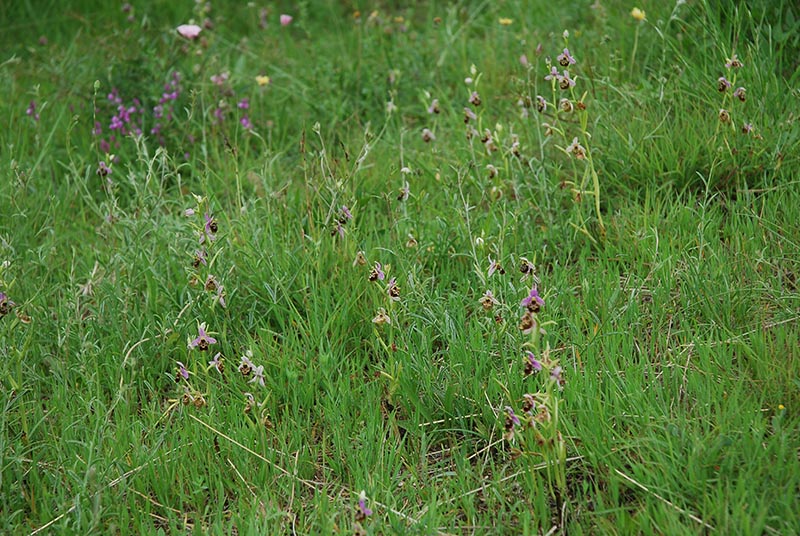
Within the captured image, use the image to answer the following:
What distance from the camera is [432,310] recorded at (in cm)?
287

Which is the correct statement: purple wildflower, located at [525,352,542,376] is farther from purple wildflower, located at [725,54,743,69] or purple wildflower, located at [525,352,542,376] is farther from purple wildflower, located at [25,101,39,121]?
purple wildflower, located at [25,101,39,121]

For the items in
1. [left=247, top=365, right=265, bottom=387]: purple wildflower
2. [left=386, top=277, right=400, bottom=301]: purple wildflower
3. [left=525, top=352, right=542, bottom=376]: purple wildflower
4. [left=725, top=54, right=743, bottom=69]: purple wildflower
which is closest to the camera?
[left=525, top=352, right=542, bottom=376]: purple wildflower

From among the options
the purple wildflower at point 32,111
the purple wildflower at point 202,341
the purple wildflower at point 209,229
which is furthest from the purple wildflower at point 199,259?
the purple wildflower at point 32,111

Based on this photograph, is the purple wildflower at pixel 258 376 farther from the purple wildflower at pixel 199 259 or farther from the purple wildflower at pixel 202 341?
the purple wildflower at pixel 199 259

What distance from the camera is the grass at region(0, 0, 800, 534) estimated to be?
2271 mm

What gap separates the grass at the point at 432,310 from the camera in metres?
2.27

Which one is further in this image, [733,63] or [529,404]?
[733,63]

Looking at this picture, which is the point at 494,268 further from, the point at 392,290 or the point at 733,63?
the point at 733,63

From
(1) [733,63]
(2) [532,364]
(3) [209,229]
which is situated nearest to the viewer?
(2) [532,364]

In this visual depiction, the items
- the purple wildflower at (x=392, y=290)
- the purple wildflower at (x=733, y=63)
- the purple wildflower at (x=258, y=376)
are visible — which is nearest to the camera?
the purple wildflower at (x=258, y=376)

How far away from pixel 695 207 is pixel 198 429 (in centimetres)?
191

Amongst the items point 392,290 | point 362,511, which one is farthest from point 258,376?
point 362,511

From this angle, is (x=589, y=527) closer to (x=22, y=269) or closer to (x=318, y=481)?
(x=318, y=481)

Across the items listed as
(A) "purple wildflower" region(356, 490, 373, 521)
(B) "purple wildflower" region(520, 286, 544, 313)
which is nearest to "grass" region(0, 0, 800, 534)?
(B) "purple wildflower" region(520, 286, 544, 313)
